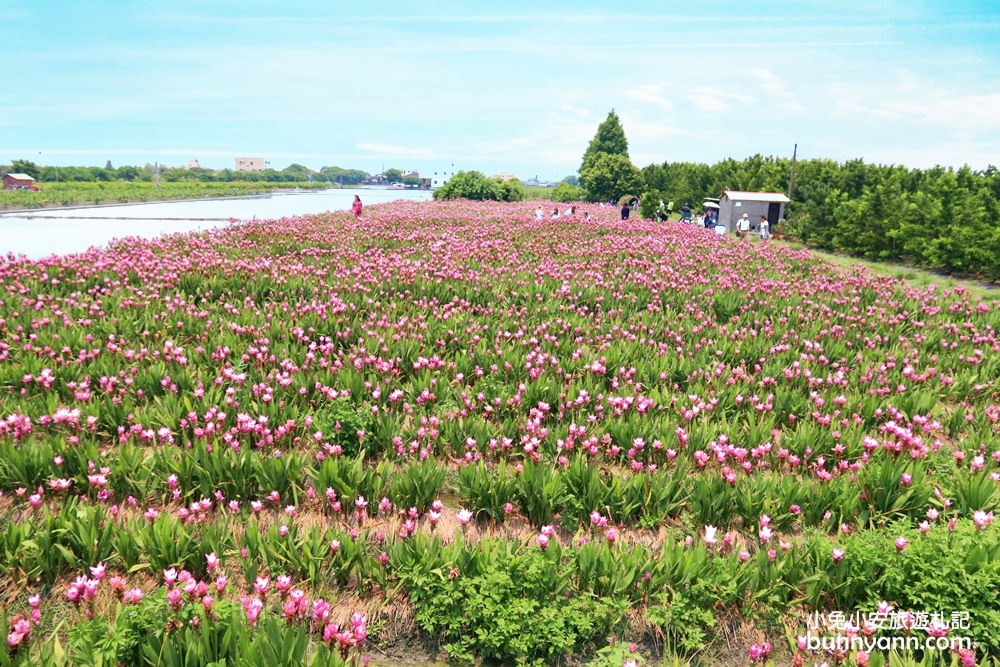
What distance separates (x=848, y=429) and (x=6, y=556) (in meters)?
6.60

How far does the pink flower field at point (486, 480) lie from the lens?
332cm

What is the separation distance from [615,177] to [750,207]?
32850mm

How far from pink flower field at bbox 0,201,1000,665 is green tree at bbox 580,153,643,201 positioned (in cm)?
5930

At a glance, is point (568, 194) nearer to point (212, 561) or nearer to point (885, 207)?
point (885, 207)

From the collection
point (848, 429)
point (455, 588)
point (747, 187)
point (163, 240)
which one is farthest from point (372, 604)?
point (747, 187)

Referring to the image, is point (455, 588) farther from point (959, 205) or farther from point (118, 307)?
point (959, 205)

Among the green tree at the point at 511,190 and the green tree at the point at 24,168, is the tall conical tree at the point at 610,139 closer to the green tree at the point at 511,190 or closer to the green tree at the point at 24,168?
the green tree at the point at 511,190

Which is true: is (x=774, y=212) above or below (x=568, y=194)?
below

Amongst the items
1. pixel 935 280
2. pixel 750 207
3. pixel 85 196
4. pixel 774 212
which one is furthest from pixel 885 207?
pixel 85 196

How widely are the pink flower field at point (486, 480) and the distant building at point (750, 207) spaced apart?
2718cm

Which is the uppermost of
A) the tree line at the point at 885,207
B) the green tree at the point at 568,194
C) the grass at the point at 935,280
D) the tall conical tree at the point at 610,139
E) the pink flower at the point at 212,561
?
the tall conical tree at the point at 610,139

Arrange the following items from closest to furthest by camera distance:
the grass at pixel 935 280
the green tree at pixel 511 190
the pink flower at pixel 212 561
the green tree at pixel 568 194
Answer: the pink flower at pixel 212 561 → the grass at pixel 935 280 → the green tree at pixel 511 190 → the green tree at pixel 568 194

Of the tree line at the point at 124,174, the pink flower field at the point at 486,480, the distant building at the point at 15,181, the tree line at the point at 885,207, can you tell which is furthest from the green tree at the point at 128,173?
the pink flower field at the point at 486,480

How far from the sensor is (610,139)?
79000 millimetres
